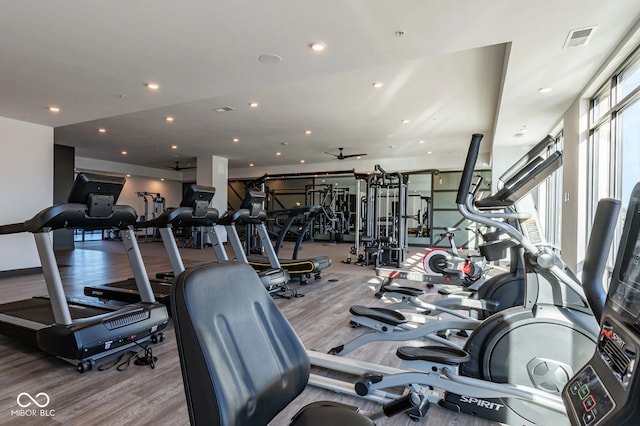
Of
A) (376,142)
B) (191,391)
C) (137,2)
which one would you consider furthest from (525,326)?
(376,142)

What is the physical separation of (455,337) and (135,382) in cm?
259

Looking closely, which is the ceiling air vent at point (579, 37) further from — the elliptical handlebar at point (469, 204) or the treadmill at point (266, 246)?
the treadmill at point (266, 246)

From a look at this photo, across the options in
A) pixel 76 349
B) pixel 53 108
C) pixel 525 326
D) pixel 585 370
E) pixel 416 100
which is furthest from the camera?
pixel 416 100

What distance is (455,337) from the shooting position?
3035mm

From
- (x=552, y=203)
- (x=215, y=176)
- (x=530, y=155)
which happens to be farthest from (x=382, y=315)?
(x=215, y=176)

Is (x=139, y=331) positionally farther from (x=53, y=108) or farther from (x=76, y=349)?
(x=53, y=108)

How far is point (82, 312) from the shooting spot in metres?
2.95

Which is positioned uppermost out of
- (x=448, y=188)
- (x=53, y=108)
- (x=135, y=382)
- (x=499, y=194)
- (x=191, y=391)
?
(x=53, y=108)

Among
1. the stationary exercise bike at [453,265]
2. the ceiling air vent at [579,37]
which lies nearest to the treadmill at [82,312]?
the stationary exercise bike at [453,265]

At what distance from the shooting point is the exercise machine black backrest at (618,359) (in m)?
0.61

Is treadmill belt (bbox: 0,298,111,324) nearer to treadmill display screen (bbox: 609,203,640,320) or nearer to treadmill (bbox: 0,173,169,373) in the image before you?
treadmill (bbox: 0,173,169,373)

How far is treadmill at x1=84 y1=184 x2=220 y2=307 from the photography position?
3.20m

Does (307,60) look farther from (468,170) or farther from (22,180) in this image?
(22,180)

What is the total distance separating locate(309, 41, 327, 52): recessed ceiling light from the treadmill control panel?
3161 millimetres
